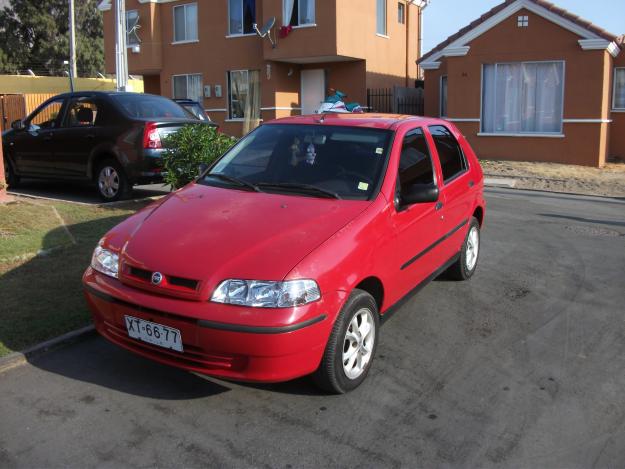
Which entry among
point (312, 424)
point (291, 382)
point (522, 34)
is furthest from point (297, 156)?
point (522, 34)

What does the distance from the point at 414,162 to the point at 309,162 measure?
86cm

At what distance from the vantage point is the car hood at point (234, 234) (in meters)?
3.68

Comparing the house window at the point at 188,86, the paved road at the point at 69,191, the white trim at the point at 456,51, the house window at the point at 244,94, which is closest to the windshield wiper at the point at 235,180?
the paved road at the point at 69,191

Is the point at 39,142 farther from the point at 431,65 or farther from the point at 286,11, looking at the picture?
the point at 286,11

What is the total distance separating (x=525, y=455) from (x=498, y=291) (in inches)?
120

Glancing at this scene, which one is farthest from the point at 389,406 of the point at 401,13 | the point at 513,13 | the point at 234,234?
the point at 401,13

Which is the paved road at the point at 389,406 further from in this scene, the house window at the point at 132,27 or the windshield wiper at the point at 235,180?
the house window at the point at 132,27

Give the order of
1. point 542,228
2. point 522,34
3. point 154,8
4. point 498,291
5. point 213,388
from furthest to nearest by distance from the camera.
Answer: point 154,8
point 522,34
point 542,228
point 498,291
point 213,388

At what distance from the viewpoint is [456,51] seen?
18.5 metres

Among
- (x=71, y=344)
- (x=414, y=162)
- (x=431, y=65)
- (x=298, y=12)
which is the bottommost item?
(x=71, y=344)

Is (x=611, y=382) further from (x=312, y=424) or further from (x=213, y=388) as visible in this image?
(x=213, y=388)

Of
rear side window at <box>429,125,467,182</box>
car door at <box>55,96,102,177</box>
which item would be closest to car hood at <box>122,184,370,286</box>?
rear side window at <box>429,125,467,182</box>

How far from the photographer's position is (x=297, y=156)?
504cm

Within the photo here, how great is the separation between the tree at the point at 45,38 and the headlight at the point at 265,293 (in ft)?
163
